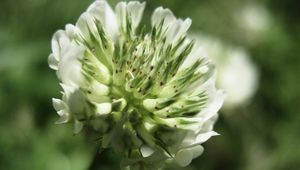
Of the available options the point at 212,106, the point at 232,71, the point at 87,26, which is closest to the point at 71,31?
the point at 87,26

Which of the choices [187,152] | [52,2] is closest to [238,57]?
[52,2]

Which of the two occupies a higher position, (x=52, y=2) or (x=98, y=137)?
(x=98, y=137)

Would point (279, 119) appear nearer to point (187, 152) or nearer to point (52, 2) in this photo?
point (52, 2)

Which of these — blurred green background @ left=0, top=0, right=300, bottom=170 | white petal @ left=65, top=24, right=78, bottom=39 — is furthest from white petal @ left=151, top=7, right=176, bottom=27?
blurred green background @ left=0, top=0, right=300, bottom=170

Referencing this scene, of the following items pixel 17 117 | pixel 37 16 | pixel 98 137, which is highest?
pixel 98 137

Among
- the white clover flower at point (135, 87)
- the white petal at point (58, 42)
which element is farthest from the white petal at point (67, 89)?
the white petal at point (58, 42)

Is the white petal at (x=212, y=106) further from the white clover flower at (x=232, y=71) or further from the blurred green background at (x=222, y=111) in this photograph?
the white clover flower at (x=232, y=71)

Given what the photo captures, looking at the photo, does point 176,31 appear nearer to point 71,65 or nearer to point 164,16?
point 164,16
